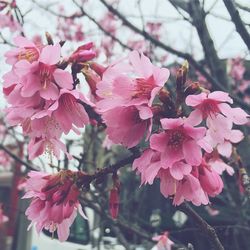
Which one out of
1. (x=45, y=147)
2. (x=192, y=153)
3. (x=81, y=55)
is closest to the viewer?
(x=192, y=153)

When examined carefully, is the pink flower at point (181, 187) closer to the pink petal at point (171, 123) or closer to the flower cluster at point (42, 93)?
the pink petal at point (171, 123)

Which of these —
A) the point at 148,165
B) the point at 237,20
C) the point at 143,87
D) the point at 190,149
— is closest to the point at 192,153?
the point at 190,149

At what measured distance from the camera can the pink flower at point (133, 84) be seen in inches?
44.5

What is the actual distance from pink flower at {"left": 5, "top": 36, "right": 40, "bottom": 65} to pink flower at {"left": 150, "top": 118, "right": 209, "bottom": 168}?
0.45 m

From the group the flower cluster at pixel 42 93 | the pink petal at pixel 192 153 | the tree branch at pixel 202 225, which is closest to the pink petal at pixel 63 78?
the flower cluster at pixel 42 93

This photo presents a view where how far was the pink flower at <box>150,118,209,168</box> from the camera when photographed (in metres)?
1.08

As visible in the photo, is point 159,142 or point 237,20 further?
point 237,20

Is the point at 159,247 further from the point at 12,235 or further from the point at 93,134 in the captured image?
the point at 12,235

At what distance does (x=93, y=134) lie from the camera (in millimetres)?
4742

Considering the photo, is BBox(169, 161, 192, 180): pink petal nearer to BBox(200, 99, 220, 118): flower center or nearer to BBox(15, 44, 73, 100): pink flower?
BBox(200, 99, 220, 118): flower center

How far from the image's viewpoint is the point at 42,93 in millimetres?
1150

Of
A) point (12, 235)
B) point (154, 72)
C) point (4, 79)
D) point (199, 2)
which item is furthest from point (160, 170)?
point (12, 235)

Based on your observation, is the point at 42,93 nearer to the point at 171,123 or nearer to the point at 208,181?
the point at 171,123

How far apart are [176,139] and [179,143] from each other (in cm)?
2
